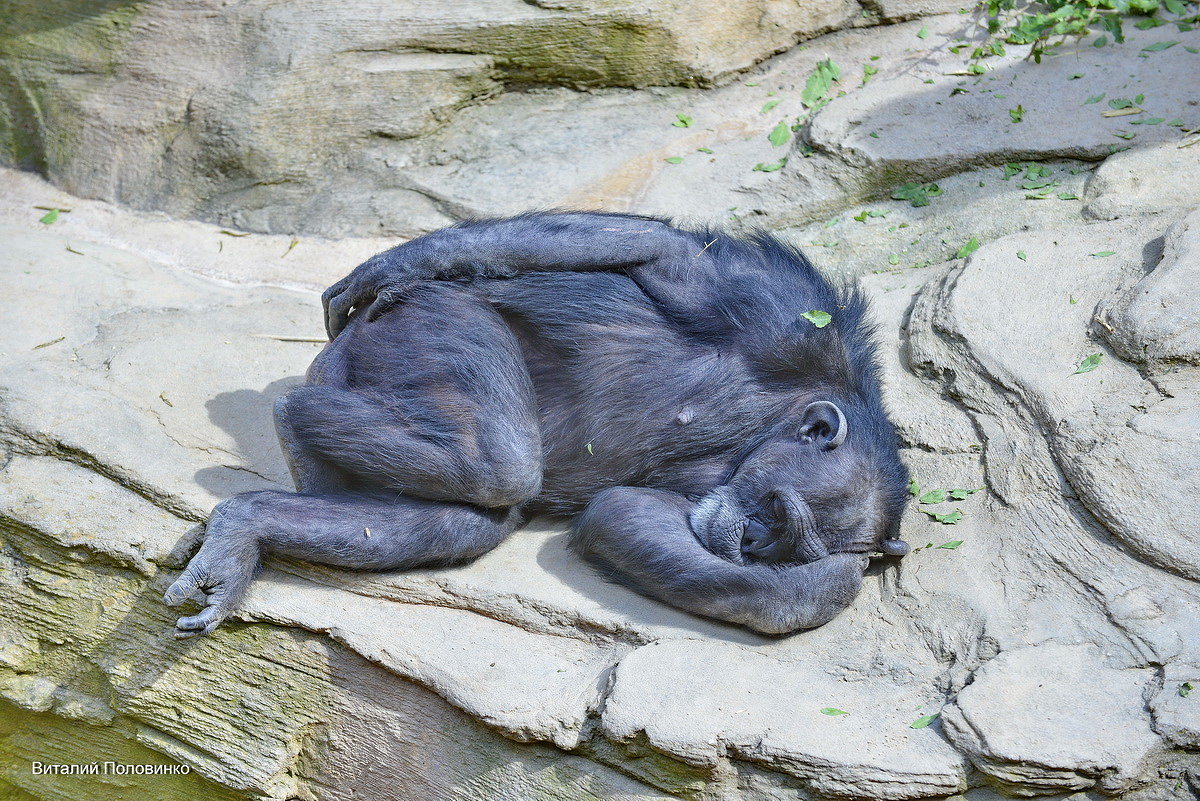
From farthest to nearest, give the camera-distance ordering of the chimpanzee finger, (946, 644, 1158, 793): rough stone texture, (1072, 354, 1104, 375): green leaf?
(1072, 354, 1104, 375): green leaf → the chimpanzee finger → (946, 644, 1158, 793): rough stone texture

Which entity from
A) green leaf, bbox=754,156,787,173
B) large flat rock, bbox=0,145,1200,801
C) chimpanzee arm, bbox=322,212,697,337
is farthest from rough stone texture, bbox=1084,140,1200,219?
chimpanzee arm, bbox=322,212,697,337

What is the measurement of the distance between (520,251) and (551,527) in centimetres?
111

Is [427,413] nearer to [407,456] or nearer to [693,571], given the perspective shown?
[407,456]

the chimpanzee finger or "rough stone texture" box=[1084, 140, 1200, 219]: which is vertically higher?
"rough stone texture" box=[1084, 140, 1200, 219]

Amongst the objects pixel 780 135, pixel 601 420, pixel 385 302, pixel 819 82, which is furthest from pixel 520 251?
pixel 819 82

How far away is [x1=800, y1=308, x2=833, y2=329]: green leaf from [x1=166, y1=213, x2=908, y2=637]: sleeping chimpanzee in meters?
0.01

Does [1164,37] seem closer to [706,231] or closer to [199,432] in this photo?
[706,231]

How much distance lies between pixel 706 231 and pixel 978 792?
240cm

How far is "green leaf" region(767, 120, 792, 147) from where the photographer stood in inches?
264

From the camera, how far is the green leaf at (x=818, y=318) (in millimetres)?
4159

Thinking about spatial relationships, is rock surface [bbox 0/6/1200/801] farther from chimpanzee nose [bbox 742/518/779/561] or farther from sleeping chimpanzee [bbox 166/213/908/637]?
chimpanzee nose [bbox 742/518/779/561]

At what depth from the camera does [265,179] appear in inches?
268

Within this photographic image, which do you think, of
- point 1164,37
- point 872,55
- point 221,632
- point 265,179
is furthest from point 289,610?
point 1164,37

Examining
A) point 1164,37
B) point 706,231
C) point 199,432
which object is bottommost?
point 199,432
